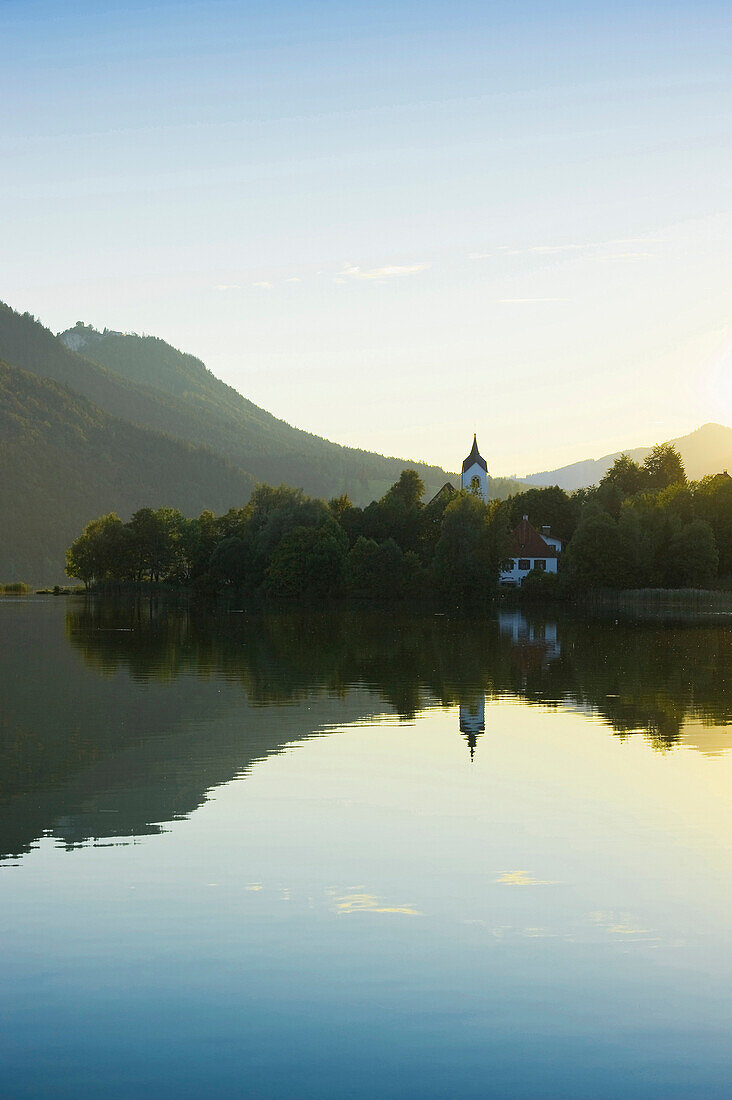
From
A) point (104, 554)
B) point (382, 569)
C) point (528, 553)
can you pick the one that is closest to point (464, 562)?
point (382, 569)

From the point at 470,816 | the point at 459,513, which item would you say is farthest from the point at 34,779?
Answer: the point at 459,513

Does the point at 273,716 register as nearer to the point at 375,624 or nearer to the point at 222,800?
the point at 222,800

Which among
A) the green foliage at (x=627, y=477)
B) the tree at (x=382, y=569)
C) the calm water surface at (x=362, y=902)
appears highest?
the green foliage at (x=627, y=477)

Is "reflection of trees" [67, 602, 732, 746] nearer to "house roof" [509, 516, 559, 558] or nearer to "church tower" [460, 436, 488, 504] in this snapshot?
"house roof" [509, 516, 559, 558]

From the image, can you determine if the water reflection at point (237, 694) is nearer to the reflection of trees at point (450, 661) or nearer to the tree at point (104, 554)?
the reflection of trees at point (450, 661)

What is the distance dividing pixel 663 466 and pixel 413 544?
51.7 metres

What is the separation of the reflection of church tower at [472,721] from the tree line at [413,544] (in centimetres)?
8023

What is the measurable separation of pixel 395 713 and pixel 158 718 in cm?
622

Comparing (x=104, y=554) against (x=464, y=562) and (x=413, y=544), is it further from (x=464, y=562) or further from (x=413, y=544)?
(x=464, y=562)

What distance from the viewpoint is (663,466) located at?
172m

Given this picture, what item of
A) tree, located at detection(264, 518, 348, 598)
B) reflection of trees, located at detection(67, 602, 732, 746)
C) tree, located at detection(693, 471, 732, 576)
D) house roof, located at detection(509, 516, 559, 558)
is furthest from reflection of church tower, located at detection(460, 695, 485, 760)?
house roof, located at detection(509, 516, 559, 558)

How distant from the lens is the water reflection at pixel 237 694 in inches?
763

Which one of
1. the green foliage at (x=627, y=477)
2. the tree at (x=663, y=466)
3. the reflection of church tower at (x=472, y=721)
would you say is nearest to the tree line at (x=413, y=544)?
the green foliage at (x=627, y=477)

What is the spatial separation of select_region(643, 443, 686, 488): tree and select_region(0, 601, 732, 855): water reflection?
10201cm
